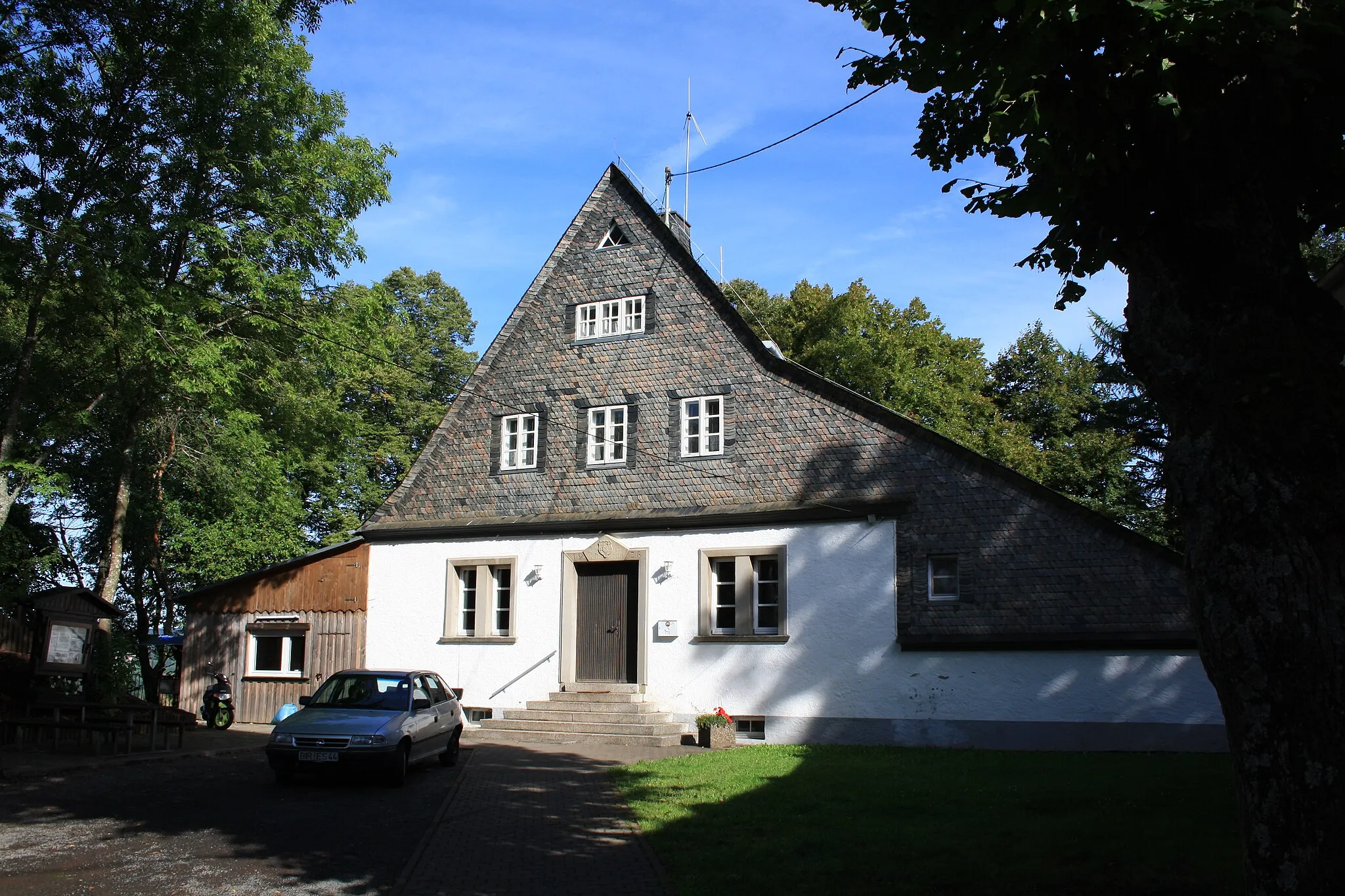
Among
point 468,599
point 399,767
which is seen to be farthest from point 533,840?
point 468,599

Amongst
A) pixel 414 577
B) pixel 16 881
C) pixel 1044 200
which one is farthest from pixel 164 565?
pixel 1044 200

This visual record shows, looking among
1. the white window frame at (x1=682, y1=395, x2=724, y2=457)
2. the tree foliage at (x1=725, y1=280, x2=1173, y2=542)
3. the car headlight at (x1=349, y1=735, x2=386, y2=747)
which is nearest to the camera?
the car headlight at (x1=349, y1=735, x2=386, y2=747)

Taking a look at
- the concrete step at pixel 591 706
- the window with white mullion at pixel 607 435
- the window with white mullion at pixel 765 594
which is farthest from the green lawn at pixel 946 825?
the window with white mullion at pixel 607 435

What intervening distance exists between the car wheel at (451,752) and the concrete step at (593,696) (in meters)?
4.53

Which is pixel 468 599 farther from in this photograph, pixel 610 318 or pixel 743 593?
pixel 610 318

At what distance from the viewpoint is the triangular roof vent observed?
75.3ft

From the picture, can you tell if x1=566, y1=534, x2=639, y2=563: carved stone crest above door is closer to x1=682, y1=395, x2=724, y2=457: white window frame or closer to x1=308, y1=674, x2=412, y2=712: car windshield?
x1=682, y1=395, x2=724, y2=457: white window frame

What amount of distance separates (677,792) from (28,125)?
1419 cm

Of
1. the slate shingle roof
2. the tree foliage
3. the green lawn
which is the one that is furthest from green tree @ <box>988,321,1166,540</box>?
the green lawn

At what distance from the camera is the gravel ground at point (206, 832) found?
8203 mm

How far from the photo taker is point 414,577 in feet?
74.6

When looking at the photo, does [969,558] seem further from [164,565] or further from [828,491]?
[164,565]

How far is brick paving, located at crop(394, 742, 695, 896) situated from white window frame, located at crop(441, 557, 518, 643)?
645 cm

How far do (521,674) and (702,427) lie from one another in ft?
19.3
